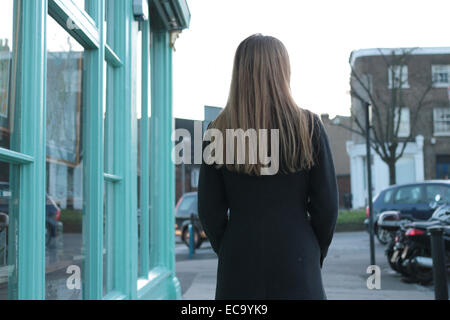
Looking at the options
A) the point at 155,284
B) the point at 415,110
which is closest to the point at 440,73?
the point at 415,110

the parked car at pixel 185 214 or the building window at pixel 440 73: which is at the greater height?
the building window at pixel 440 73

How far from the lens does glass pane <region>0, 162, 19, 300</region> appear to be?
2447mm

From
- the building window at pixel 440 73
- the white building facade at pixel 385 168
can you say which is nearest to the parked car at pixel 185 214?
the white building facade at pixel 385 168

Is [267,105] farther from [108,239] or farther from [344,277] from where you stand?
[344,277]

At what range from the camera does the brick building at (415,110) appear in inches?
1167

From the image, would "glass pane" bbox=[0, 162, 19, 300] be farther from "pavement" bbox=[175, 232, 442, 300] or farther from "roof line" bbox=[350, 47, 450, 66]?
"roof line" bbox=[350, 47, 450, 66]

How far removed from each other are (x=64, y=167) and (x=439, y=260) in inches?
150

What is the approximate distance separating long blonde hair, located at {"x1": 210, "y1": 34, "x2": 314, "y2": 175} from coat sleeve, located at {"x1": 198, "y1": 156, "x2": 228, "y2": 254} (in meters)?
0.08

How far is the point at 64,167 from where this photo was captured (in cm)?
430

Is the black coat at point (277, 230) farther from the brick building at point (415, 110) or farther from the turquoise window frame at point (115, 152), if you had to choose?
the brick building at point (415, 110)

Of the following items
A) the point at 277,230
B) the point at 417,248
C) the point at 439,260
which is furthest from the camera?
the point at 417,248

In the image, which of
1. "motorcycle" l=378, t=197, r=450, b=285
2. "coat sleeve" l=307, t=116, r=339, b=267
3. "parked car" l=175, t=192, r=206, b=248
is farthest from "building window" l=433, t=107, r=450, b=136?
"coat sleeve" l=307, t=116, r=339, b=267
